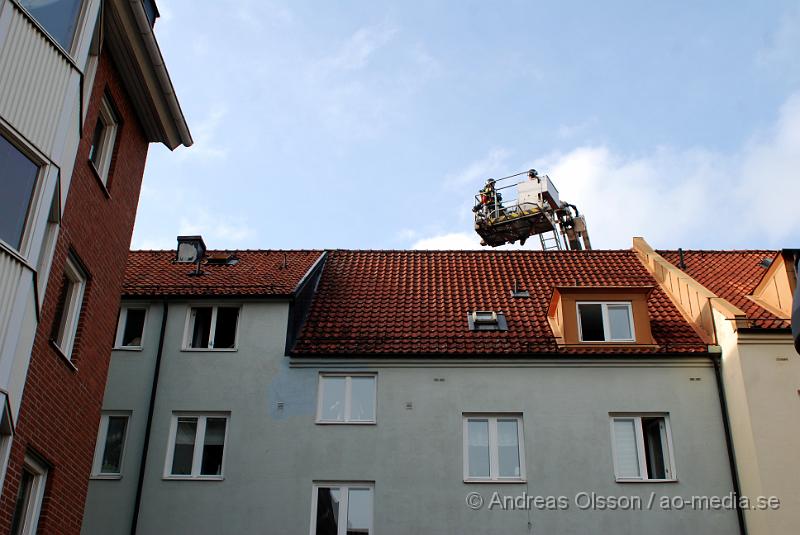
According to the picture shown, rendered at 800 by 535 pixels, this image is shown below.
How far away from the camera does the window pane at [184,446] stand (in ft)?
61.4

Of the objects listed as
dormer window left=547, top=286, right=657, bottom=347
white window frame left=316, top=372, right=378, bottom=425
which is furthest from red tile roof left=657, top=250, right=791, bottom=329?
white window frame left=316, top=372, right=378, bottom=425

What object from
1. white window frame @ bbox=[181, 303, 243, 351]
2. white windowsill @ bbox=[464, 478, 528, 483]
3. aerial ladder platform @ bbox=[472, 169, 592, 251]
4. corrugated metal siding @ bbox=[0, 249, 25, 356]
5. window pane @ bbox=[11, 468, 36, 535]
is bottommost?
window pane @ bbox=[11, 468, 36, 535]

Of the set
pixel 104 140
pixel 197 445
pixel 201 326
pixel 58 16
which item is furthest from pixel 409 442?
pixel 58 16

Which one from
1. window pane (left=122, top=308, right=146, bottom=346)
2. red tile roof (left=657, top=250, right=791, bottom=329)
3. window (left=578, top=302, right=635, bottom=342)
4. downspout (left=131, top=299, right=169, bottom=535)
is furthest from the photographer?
window pane (left=122, top=308, right=146, bottom=346)

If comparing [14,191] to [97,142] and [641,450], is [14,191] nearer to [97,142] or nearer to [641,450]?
[97,142]

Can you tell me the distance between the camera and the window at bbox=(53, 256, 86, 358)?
14234 millimetres

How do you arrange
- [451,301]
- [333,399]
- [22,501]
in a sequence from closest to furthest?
1. [22,501]
2. [333,399]
3. [451,301]

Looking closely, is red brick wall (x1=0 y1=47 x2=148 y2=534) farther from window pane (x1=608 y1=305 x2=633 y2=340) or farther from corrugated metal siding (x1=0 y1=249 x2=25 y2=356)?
window pane (x1=608 y1=305 x2=633 y2=340)

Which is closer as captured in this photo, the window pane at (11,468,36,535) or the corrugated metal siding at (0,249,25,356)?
the corrugated metal siding at (0,249,25,356)

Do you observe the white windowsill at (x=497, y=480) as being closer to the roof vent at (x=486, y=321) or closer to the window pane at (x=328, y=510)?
the window pane at (x=328, y=510)

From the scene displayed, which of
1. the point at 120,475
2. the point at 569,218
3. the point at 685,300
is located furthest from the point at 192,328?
the point at 569,218

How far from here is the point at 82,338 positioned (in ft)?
48.2

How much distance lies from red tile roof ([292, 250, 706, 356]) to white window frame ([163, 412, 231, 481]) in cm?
229

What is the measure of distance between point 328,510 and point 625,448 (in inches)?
250
